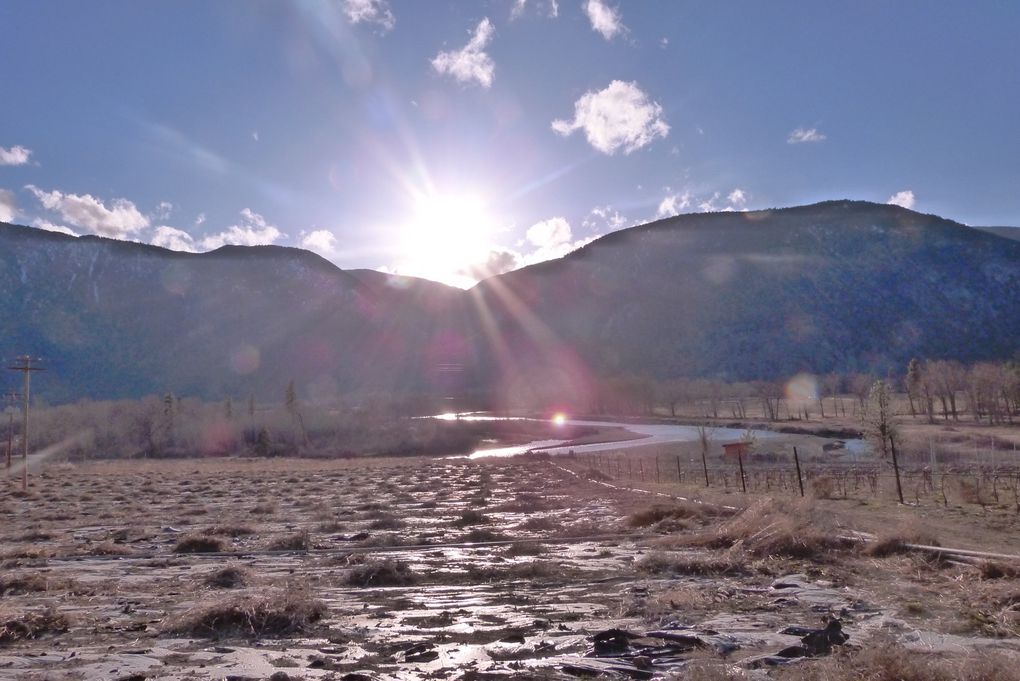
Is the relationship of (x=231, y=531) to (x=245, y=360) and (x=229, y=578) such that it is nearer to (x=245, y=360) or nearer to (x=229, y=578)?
(x=229, y=578)

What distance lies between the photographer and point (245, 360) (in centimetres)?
16275

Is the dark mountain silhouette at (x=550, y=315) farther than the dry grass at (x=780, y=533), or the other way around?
the dark mountain silhouette at (x=550, y=315)

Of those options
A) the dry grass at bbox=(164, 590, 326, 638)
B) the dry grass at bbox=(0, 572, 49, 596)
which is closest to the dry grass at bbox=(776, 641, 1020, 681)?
the dry grass at bbox=(164, 590, 326, 638)

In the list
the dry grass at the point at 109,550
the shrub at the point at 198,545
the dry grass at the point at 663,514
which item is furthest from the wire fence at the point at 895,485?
the dry grass at the point at 109,550

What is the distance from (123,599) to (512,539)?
342 inches

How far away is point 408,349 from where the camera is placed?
188 m

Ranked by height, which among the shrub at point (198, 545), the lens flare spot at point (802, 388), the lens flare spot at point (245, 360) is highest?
the lens flare spot at point (245, 360)

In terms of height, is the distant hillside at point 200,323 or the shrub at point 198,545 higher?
the distant hillside at point 200,323

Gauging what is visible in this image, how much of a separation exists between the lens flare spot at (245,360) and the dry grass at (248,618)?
6324 inches

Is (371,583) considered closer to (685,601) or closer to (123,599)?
(123,599)

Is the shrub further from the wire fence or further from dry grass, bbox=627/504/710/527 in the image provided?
the wire fence

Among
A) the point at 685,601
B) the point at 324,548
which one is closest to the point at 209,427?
the point at 324,548

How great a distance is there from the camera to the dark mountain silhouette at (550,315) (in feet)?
483

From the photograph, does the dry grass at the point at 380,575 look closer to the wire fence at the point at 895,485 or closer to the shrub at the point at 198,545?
the shrub at the point at 198,545
